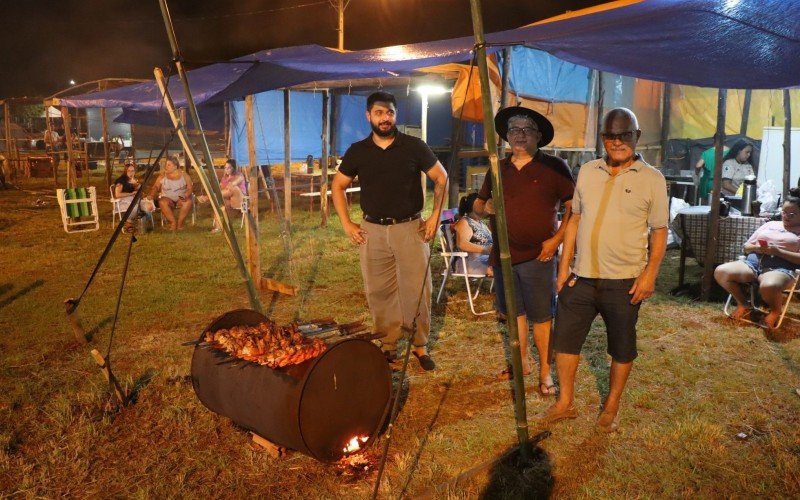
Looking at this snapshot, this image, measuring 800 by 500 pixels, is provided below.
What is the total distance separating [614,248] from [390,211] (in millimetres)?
1897

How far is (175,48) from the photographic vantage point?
4441mm

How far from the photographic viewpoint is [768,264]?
6.25 metres

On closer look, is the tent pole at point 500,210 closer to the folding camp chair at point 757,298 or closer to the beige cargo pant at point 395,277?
the beige cargo pant at point 395,277

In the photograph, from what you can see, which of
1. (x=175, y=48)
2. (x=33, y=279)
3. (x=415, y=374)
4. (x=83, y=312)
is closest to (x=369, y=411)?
(x=415, y=374)

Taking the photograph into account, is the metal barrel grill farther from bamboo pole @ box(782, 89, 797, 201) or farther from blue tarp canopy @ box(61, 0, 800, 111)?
bamboo pole @ box(782, 89, 797, 201)

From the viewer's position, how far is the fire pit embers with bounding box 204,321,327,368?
360cm

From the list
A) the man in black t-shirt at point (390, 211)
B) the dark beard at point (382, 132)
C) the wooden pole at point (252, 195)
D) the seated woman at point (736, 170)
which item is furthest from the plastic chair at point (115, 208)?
the seated woman at point (736, 170)

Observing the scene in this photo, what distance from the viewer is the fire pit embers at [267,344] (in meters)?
3.60

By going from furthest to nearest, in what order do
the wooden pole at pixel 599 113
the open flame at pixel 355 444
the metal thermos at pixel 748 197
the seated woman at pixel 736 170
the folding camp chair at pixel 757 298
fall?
1. the wooden pole at pixel 599 113
2. the seated woman at pixel 736 170
3. the metal thermos at pixel 748 197
4. the folding camp chair at pixel 757 298
5. the open flame at pixel 355 444

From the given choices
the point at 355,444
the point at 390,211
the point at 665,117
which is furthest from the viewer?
the point at 665,117

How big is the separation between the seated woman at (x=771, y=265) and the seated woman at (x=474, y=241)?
8.26ft

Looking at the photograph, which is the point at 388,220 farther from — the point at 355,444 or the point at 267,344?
the point at 355,444

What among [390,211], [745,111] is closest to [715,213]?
[390,211]

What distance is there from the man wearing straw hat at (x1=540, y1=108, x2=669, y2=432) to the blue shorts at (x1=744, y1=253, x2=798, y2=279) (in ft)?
10.6
